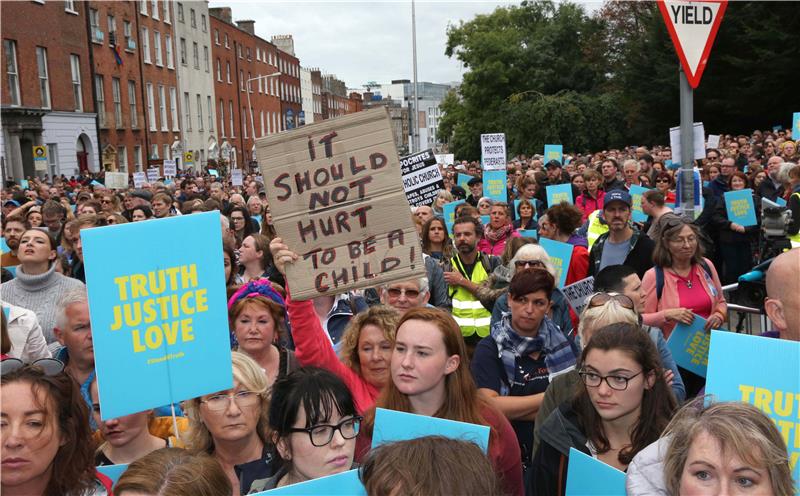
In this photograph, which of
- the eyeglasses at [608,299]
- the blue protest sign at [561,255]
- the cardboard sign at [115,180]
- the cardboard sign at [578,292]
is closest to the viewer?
the eyeglasses at [608,299]

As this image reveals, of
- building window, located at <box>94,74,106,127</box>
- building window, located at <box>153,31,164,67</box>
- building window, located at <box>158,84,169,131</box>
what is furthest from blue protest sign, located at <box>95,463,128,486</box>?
building window, located at <box>153,31,164,67</box>

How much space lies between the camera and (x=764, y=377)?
2717 millimetres

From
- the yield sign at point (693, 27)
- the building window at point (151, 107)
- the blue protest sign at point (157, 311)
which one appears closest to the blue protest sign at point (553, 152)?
the yield sign at point (693, 27)

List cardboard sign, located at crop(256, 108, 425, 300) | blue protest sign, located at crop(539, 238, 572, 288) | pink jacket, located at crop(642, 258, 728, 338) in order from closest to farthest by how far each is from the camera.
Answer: cardboard sign, located at crop(256, 108, 425, 300), pink jacket, located at crop(642, 258, 728, 338), blue protest sign, located at crop(539, 238, 572, 288)

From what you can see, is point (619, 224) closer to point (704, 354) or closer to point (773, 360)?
point (704, 354)

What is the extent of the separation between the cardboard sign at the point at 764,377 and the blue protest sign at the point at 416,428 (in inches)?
35.1

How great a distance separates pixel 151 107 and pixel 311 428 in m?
43.3

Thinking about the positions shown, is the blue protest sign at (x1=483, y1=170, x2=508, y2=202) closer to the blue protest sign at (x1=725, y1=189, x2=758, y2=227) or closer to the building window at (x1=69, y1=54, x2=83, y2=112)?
the blue protest sign at (x1=725, y1=189, x2=758, y2=227)

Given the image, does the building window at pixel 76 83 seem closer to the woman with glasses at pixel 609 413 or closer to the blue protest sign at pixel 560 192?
the blue protest sign at pixel 560 192

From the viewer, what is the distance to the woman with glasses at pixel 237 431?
3211 mm

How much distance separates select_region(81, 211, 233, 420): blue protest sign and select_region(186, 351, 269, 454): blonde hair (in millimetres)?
135

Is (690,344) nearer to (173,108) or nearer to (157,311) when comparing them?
(157,311)

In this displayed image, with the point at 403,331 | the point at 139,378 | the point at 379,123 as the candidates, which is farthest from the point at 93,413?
the point at 379,123

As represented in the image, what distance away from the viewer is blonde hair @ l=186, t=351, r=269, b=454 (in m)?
3.26
